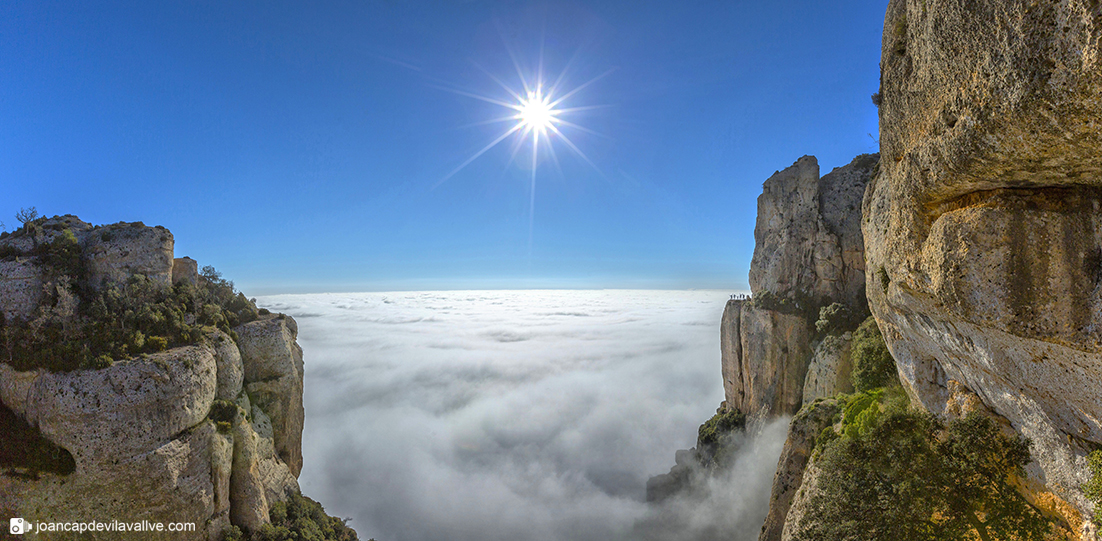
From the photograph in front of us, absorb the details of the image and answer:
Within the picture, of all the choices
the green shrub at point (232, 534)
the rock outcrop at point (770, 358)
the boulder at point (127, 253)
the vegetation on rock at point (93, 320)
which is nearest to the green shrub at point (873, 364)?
the rock outcrop at point (770, 358)

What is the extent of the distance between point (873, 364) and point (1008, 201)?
711 inches

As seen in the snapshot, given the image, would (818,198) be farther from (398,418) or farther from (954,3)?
(398,418)

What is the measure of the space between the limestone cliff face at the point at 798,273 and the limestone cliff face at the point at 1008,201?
63.9ft

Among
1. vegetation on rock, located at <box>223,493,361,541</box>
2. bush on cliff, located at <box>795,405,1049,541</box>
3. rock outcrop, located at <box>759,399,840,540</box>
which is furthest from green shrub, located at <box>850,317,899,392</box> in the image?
vegetation on rock, located at <box>223,493,361,541</box>

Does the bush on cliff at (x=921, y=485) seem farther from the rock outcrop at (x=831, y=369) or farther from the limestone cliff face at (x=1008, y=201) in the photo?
the rock outcrop at (x=831, y=369)

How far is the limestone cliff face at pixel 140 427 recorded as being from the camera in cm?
1848

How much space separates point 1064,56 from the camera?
472cm

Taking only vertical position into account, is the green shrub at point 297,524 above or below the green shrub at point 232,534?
below

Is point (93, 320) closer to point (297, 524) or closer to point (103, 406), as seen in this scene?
point (103, 406)

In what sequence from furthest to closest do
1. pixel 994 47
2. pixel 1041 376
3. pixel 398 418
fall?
pixel 398 418 → pixel 1041 376 → pixel 994 47

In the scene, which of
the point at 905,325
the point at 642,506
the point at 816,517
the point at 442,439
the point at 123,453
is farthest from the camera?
the point at 442,439

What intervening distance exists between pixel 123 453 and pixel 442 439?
67026mm

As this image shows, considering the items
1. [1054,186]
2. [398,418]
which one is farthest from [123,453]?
[398,418]

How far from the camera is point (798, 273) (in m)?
32.8
